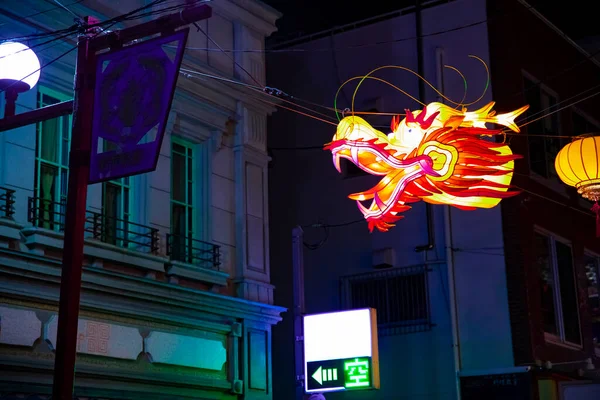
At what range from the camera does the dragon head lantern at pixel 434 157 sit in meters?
13.1

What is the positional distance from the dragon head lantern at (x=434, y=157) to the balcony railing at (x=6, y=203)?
14.7ft

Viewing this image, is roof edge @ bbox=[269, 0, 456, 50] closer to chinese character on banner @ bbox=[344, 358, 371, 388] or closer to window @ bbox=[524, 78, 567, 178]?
window @ bbox=[524, 78, 567, 178]

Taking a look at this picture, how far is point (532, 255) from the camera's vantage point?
70.1ft

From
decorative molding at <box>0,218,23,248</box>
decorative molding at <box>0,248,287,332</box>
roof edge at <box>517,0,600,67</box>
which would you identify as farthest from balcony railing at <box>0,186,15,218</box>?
roof edge at <box>517,0,600,67</box>

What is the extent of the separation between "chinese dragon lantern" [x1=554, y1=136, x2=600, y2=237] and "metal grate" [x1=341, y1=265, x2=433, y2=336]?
644cm

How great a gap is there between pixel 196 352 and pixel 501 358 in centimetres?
730

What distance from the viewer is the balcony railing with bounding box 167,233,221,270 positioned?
1697 centimetres

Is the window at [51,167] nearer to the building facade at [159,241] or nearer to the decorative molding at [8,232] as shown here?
the building facade at [159,241]

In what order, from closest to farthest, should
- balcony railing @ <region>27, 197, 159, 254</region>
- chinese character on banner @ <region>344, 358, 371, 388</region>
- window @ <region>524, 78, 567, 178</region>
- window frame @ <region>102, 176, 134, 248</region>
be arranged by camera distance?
balcony railing @ <region>27, 197, 159, 254</region>, window frame @ <region>102, 176, 134, 248</region>, chinese character on banner @ <region>344, 358, 371, 388</region>, window @ <region>524, 78, 567, 178</region>

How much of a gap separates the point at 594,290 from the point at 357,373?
995 centimetres

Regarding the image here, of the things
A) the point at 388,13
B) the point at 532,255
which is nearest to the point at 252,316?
the point at 532,255

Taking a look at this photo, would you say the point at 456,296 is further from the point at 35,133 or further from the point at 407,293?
the point at 35,133

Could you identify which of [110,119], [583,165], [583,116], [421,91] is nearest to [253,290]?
[583,165]

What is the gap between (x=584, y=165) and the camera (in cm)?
1519
